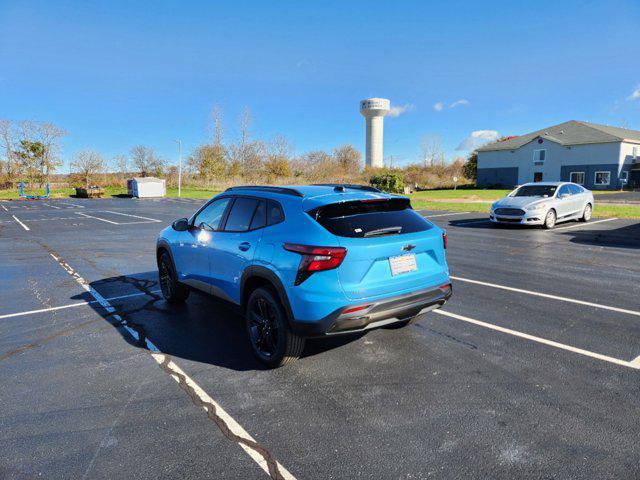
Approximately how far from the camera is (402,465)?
2.60m

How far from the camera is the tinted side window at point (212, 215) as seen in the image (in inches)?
193

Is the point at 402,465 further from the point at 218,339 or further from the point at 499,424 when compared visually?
the point at 218,339

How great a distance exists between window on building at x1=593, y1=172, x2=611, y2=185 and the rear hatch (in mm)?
53846

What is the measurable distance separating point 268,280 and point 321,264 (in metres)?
0.63

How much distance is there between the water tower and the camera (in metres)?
122

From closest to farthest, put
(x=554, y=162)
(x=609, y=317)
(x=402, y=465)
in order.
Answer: (x=402, y=465), (x=609, y=317), (x=554, y=162)

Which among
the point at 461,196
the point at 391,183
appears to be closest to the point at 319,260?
the point at 461,196

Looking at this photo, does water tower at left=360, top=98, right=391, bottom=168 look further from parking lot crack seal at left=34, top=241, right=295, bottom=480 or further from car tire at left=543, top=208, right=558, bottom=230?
parking lot crack seal at left=34, top=241, right=295, bottom=480

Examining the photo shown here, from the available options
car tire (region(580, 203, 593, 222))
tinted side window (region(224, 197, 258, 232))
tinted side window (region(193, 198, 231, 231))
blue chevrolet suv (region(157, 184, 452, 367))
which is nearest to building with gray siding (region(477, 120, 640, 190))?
car tire (region(580, 203, 593, 222))

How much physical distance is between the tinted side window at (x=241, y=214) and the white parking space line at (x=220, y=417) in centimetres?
148

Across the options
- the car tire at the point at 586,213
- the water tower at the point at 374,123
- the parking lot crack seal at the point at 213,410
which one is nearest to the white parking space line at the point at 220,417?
the parking lot crack seal at the point at 213,410

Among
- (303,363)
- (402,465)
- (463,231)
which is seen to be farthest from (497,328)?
(463,231)

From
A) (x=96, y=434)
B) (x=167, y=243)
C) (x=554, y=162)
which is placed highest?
(x=554, y=162)

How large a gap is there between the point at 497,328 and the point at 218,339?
319 cm
